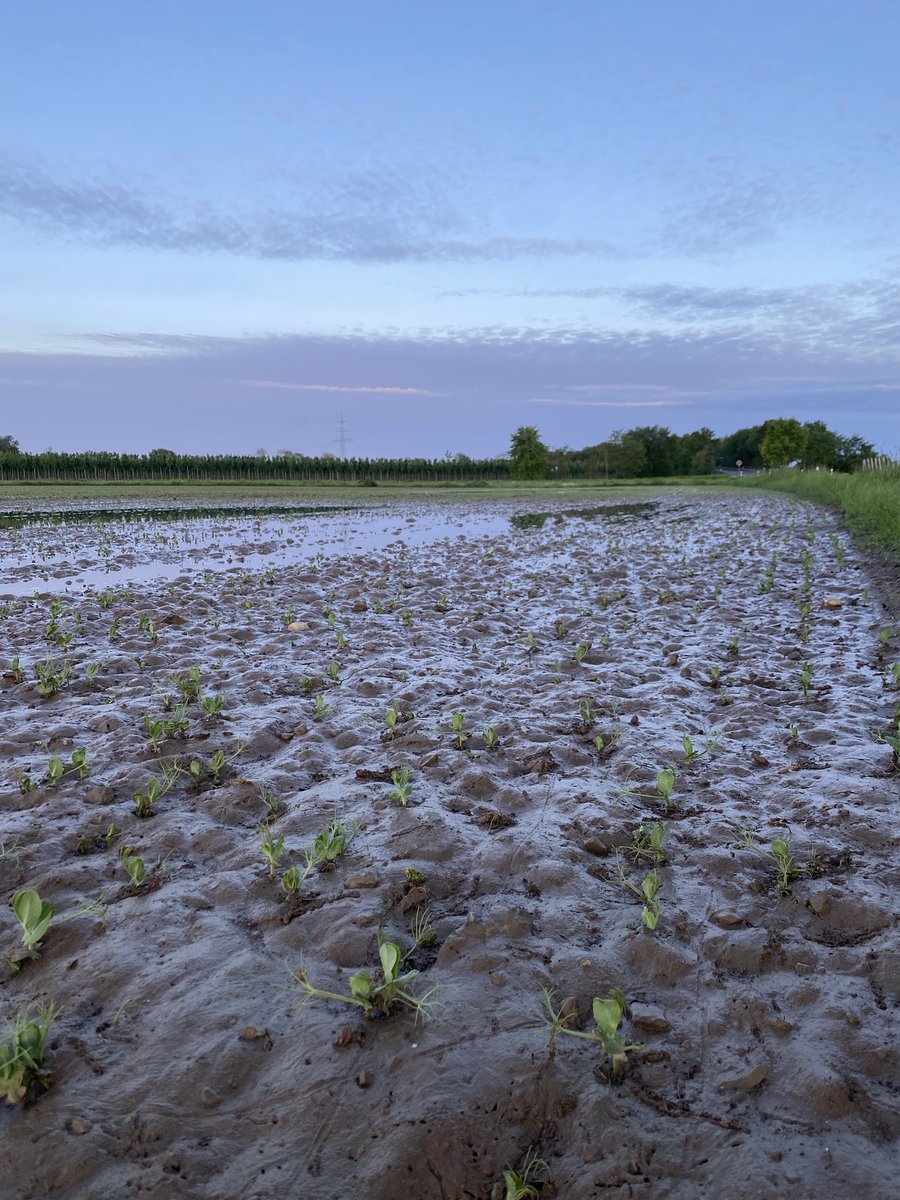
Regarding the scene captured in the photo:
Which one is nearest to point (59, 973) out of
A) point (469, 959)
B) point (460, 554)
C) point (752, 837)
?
point (469, 959)

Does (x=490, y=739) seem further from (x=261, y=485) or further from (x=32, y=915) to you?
(x=261, y=485)

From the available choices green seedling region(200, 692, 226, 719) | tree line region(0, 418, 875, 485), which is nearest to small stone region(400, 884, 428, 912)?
green seedling region(200, 692, 226, 719)

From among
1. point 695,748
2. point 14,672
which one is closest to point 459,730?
point 695,748

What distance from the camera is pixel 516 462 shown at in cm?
11588

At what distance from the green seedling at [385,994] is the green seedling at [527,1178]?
694mm

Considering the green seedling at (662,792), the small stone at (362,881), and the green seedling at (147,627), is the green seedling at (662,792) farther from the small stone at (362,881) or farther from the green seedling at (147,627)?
the green seedling at (147,627)

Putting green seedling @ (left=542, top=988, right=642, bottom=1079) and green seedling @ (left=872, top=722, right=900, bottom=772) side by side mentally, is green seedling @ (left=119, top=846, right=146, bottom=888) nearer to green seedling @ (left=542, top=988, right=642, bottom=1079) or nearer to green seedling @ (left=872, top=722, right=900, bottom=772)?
green seedling @ (left=542, top=988, right=642, bottom=1079)

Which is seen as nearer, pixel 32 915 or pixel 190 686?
pixel 32 915

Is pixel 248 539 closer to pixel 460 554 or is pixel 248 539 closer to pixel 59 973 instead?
pixel 460 554

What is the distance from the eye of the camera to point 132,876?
3.87 meters

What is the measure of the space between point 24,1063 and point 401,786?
8.03ft

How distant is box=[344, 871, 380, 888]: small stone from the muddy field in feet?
0.04

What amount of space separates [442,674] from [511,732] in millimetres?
1773

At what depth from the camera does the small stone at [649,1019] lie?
2.85 metres
